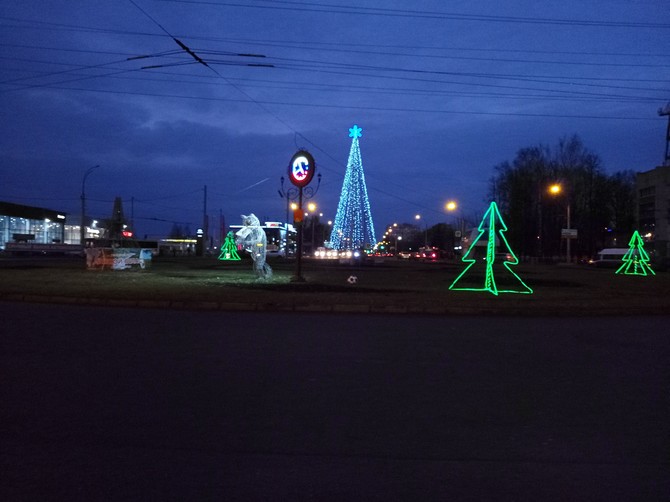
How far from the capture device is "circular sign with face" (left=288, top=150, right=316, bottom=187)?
24.8m

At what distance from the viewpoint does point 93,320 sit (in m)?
13.3

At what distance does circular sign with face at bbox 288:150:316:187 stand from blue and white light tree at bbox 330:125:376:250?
27787mm

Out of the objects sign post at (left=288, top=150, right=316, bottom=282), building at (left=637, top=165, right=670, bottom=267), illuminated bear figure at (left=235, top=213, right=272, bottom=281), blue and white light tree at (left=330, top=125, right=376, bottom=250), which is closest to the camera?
sign post at (left=288, top=150, right=316, bottom=282)

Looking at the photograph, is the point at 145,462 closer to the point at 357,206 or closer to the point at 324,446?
the point at 324,446

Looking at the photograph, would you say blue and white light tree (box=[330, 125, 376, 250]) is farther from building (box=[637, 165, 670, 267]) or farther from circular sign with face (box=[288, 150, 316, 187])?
building (box=[637, 165, 670, 267])

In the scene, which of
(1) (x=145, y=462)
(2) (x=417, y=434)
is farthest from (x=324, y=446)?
(1) (x=145, y=462)

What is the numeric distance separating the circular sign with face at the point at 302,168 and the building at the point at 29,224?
7377 centimetres

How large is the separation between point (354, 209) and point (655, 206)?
A: 5023 cm

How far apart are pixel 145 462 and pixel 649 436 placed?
4541 millimetres

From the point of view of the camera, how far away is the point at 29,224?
9862 cm

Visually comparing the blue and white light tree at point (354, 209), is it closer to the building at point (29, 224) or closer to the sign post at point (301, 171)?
the sign post at point (301, 171)

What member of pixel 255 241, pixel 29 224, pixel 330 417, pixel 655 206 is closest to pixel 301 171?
pixel 255 241

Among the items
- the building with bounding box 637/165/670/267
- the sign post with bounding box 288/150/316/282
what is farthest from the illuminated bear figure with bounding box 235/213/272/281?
the building with bounding box 637/165/670/267

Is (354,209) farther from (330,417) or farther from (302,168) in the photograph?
(330,417)
